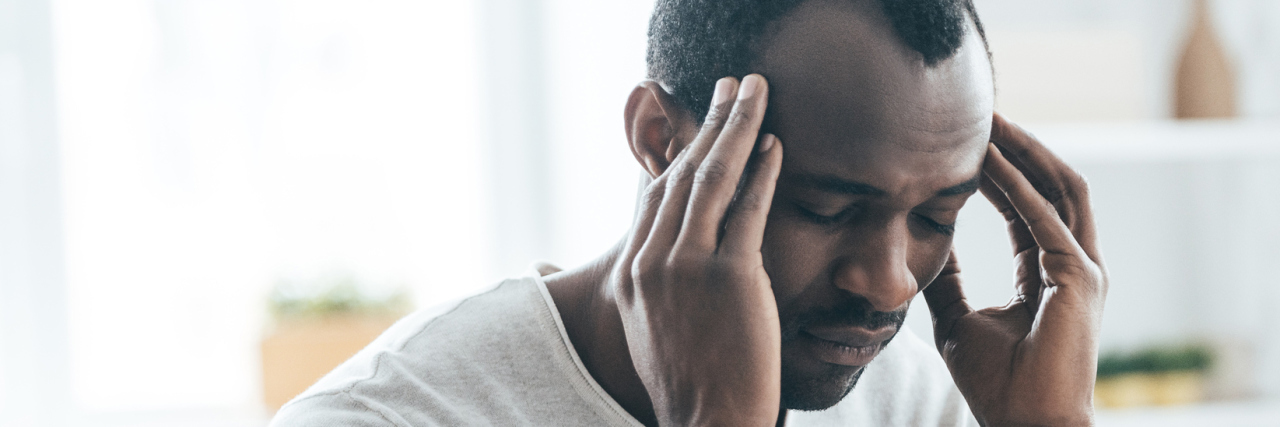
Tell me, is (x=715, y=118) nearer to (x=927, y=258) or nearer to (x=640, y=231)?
(x=640, y=231)

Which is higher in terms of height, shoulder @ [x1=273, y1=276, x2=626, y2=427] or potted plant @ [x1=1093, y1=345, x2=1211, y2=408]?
shoulder @ [x1=273, y1=276, x2=626, y2=427]

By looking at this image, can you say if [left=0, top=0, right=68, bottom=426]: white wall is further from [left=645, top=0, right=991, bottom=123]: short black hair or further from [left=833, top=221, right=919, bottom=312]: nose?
[left=833, top=221, right=919, bottom=312]: nose

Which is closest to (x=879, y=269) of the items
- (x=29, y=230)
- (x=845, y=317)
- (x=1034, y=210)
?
(x=845, y=317)

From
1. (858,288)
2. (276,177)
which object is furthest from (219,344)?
(858,288)

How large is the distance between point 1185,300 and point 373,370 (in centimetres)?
193

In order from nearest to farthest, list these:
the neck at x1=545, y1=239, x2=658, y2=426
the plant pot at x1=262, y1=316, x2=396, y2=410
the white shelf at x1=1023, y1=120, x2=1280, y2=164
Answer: the neck at x1=545, y1=239, x2=658, y2=426
the white shelf at x1=1023, y1=120, x2=1280, y2=164
the plant pot at x1=262, y1=316, x2=396, y2=410

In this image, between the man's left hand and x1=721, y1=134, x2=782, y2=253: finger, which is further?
the man's left hand

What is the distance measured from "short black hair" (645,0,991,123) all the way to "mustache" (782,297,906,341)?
19 centimetres

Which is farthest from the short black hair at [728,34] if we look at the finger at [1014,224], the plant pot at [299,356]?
the plant pot at [299,356]

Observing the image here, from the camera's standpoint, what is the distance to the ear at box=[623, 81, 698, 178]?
90 centimetres

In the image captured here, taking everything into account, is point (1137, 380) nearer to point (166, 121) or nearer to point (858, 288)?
point (858, 288)

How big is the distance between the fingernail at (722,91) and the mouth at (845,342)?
209 millimetres

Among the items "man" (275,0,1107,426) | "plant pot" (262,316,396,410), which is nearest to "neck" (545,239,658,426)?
"man" (275,0,1107,426)

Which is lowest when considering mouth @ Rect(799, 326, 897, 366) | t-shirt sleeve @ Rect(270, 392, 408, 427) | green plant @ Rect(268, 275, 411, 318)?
green plant @ Rect(268, 275, 411, 318)
